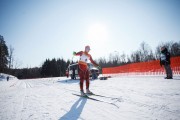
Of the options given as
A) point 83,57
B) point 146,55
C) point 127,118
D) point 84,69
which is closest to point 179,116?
point 127,118

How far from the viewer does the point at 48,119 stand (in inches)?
102

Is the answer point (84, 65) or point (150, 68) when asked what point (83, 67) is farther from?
point (150, 68)

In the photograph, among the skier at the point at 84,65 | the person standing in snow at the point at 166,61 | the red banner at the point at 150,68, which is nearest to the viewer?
the skier at the point at 84,65

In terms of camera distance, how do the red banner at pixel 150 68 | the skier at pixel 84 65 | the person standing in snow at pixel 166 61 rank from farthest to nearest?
1. the red banner at pixel 150 68
2. the person standing in snow at pixel 166 61
3. the skier at pixel 84 65

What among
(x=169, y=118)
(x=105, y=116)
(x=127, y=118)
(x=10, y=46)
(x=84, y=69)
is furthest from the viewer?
(x=10, y=46)

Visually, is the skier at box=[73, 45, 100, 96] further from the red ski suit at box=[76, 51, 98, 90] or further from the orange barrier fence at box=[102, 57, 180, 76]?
the orange barrier fence at box=[102, 57, 180, 76]

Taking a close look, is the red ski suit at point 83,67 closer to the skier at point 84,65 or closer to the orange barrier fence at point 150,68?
the skier at point 84,65

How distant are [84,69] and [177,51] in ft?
287

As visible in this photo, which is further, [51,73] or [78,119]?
[51,73]

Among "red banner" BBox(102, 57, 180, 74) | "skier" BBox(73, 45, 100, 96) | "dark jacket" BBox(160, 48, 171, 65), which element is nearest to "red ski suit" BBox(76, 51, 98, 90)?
"skier" BBox(73, 45, 100, 96)

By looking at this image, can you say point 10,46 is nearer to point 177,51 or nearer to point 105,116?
point 105,116

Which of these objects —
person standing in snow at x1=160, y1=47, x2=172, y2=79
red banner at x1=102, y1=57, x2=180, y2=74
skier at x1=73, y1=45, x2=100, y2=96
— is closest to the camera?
skier at x1=73, y1=45, x2=100, y2=96

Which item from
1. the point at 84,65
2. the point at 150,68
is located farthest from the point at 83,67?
the point at 150,68

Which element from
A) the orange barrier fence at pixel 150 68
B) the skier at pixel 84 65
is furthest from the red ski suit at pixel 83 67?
the orange barrier fence at pixel 150 68
